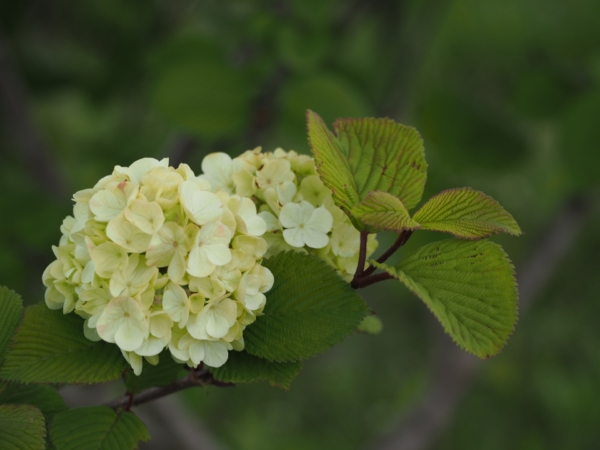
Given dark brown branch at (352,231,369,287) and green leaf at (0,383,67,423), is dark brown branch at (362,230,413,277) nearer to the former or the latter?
dark brown branch at (352,231,369,287)

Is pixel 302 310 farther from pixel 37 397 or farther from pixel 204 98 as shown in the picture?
pixel 204 98

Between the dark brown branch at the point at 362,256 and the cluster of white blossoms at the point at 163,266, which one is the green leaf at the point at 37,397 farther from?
the dark brown branch at the point at 362,256

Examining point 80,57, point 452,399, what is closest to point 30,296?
point 80,57

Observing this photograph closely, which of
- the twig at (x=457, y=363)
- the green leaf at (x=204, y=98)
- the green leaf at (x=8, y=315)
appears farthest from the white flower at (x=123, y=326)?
the twig at (x=457, y=363)

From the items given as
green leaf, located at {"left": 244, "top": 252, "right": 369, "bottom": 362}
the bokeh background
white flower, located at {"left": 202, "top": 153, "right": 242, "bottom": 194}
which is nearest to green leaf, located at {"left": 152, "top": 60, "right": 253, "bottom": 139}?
the bokeh background

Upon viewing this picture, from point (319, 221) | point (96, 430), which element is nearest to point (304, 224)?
point (319, 221)

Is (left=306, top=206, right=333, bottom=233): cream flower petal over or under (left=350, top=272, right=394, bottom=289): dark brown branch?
over
